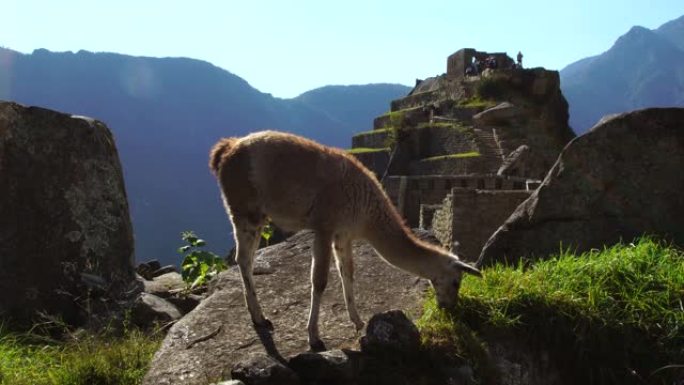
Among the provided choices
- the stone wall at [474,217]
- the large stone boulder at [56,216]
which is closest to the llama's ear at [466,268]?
the large stone boulder at [56,216]

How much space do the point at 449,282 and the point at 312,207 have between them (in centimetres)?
135

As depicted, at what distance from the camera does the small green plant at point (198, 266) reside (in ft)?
29.0

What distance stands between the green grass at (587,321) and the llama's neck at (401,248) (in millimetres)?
350

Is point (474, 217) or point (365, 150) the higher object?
point (365, 150)

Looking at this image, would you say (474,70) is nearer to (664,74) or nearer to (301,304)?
(301,304)

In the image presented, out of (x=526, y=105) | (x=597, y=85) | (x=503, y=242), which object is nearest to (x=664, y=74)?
(x=597, y=85)

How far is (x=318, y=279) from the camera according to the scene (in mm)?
5133

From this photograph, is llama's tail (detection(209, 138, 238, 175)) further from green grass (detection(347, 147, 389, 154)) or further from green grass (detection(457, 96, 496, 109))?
green grass (detection(347, 147, 389, 154))

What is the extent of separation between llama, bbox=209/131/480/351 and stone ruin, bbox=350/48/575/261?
1738 cm

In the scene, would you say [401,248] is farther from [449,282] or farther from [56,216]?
[56,216]

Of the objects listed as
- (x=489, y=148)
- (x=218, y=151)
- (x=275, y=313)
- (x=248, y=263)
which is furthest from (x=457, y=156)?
(x=248, y=263)

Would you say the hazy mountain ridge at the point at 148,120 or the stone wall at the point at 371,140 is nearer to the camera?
the stone wall at the point at 371,140

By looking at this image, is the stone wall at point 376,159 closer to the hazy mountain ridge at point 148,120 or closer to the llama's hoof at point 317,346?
the llama's hoof at point 317,346

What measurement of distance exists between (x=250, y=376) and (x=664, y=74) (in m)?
185
